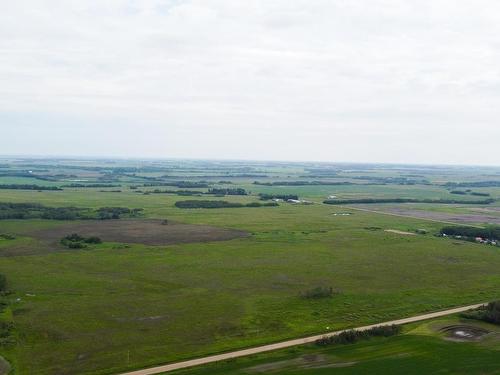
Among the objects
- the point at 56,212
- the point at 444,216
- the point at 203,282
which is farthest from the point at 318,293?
the point at 444,216

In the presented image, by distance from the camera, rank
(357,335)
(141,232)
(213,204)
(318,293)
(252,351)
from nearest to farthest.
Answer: (252,351) < (357,335) < (318,293) < (141,232) < (213,204)

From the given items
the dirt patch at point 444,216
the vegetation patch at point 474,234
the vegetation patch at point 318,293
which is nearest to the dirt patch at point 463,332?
the vegetation patch at point 318,293

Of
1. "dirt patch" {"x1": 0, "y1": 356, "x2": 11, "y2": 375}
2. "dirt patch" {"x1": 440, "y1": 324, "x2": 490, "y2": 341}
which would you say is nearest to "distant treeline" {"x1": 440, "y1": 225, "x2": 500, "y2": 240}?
"dirt patch" {"x1": 440, "y1": 324, "x2": 490, "y2": 341}

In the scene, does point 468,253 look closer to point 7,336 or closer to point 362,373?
point 362,373

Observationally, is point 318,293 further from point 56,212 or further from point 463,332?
point 56,212

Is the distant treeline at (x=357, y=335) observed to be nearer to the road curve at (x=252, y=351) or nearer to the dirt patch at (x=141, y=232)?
the road curve at (x=252, y=351)

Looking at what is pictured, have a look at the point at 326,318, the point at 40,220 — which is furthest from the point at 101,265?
the point at 40,220

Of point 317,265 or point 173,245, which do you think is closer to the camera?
point 317,265
